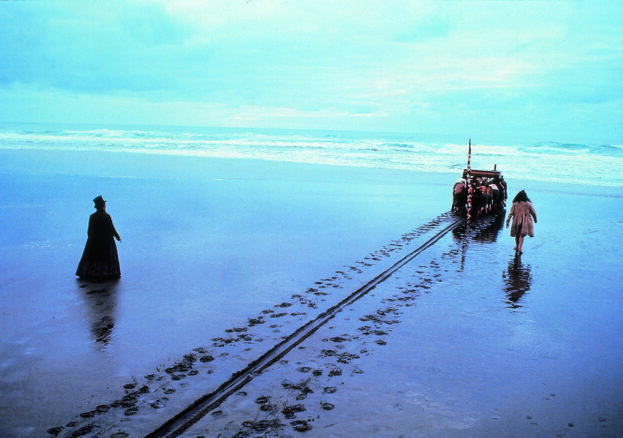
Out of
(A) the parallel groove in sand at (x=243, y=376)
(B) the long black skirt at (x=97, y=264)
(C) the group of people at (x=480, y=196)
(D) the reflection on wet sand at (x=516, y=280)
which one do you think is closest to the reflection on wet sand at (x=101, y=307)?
(B) the long black skirt at (x=97, y=264)

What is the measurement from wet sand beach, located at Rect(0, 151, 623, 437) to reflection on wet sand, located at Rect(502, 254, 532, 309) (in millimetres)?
51

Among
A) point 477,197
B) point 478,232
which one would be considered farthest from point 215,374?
point 477,197

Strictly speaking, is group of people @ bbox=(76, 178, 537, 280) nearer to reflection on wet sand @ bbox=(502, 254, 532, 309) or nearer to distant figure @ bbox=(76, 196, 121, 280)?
distant figure @ bbox=(76, 196, 121, 280)

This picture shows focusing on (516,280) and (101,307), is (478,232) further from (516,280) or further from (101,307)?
(101,307)

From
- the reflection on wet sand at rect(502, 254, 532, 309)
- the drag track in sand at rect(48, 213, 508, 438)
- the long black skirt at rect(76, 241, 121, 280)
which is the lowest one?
the drag track in sand at rect(48, 213, 508, 438)

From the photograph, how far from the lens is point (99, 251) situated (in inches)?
351

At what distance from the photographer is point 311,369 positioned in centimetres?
562

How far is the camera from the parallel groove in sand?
448cm

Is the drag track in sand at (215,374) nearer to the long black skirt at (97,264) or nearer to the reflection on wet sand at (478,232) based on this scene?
the long black skirt at (97,264)

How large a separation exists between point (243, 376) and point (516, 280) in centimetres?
615

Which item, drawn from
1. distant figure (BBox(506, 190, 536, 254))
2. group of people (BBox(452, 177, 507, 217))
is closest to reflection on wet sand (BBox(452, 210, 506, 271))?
group of people (BBox(452, 177, 507, 217))

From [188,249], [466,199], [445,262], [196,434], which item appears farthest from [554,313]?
A: [466,199]

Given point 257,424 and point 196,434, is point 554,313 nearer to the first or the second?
point 257,424

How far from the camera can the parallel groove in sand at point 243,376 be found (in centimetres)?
448
